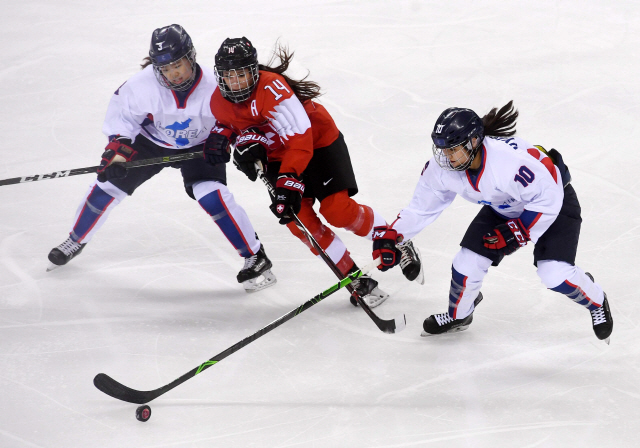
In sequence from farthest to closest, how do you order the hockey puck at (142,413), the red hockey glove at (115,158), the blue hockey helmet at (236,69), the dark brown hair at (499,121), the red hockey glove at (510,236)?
1. the red hockey glove at (115,158)
2. the blue hockey helmet at (236,69)
3. the dark brown hair at (499,121)
4. the red hockey glove at (510,236)
5. the hockey puck at (142,413)

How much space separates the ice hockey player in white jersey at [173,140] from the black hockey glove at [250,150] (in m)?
0.11

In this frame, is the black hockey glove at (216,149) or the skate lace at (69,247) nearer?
the black hockey glove at (216,149)

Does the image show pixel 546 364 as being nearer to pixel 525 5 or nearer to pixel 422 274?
pixel 422 274

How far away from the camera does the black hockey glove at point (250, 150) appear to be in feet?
9.53

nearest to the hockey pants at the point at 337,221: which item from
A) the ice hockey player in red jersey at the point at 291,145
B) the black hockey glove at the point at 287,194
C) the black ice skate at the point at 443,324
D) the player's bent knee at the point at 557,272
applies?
the ice hockey player in red jersey at the point at 291,145

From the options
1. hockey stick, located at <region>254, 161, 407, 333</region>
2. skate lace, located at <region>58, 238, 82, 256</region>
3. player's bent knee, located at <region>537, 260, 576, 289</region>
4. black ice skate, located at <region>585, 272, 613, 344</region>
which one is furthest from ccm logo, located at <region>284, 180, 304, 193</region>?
skate lace, located at <region>58, 238, 82, 256</region>

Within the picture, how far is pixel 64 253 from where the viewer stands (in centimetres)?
348

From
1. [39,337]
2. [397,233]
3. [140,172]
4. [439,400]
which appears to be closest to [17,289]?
[39,337]

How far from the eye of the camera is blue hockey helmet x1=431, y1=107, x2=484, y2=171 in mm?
2398

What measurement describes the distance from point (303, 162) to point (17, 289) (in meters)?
1.49

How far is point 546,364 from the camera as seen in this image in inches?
105

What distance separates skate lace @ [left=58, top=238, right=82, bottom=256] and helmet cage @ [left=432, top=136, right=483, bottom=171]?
6.29 feet

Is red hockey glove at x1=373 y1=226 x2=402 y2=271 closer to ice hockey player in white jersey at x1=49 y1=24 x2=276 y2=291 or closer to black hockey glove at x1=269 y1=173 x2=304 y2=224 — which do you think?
black hockey glove at x1=269 y1=173 x2=304 y2=224

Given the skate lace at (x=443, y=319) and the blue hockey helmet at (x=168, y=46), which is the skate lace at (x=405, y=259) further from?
the blue hockey helmet at (x=168, y=46)
